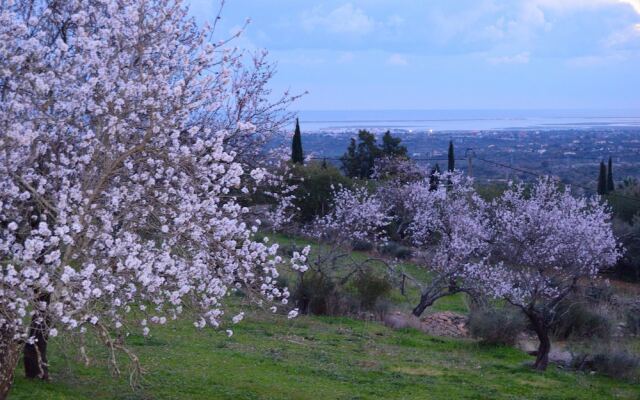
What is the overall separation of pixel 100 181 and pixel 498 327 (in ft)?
34.7

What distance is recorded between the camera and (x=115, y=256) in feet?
20.2

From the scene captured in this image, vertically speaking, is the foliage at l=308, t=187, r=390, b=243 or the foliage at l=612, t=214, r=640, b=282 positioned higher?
the foliage at l=308, t=187, r=390, b=243

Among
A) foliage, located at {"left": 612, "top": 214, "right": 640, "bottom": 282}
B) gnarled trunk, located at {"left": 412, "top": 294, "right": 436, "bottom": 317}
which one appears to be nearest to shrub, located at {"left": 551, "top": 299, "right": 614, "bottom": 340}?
gnarled trunk, located at {"left": 412, "top": 294, "right": 436, "bottom": 317}

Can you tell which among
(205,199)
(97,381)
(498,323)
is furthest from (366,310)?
(205,199)

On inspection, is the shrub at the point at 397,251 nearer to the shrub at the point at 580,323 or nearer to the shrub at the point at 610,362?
the shrub at the point at 580,323

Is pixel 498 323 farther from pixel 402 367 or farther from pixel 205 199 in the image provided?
pixel 205 199

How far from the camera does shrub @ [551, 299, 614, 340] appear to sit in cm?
1650

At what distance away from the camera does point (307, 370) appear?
10.8m

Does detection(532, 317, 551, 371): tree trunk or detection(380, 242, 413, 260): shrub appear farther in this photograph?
detection(380, 242, 413, 260): shrub

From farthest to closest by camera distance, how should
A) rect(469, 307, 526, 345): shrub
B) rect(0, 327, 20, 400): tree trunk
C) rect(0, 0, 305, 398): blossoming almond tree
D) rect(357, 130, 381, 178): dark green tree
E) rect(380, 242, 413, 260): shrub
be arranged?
rect(357, 130, 381, 178): dark green tree, rect(380, 242, 413, 260): shrub, rect(469, 307, 526, 345): shrub, rect(0, 327, 20, 400): tree trunk, rect(0, 0, 305, 398): blossoming almond tree

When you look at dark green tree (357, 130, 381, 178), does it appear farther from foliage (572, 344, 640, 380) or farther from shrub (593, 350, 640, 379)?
shrub (593, 350, 640, 379)

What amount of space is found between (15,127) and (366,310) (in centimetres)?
1294

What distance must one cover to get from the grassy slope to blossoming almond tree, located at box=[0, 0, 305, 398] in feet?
4.45

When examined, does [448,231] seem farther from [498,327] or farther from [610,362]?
[610,362]
